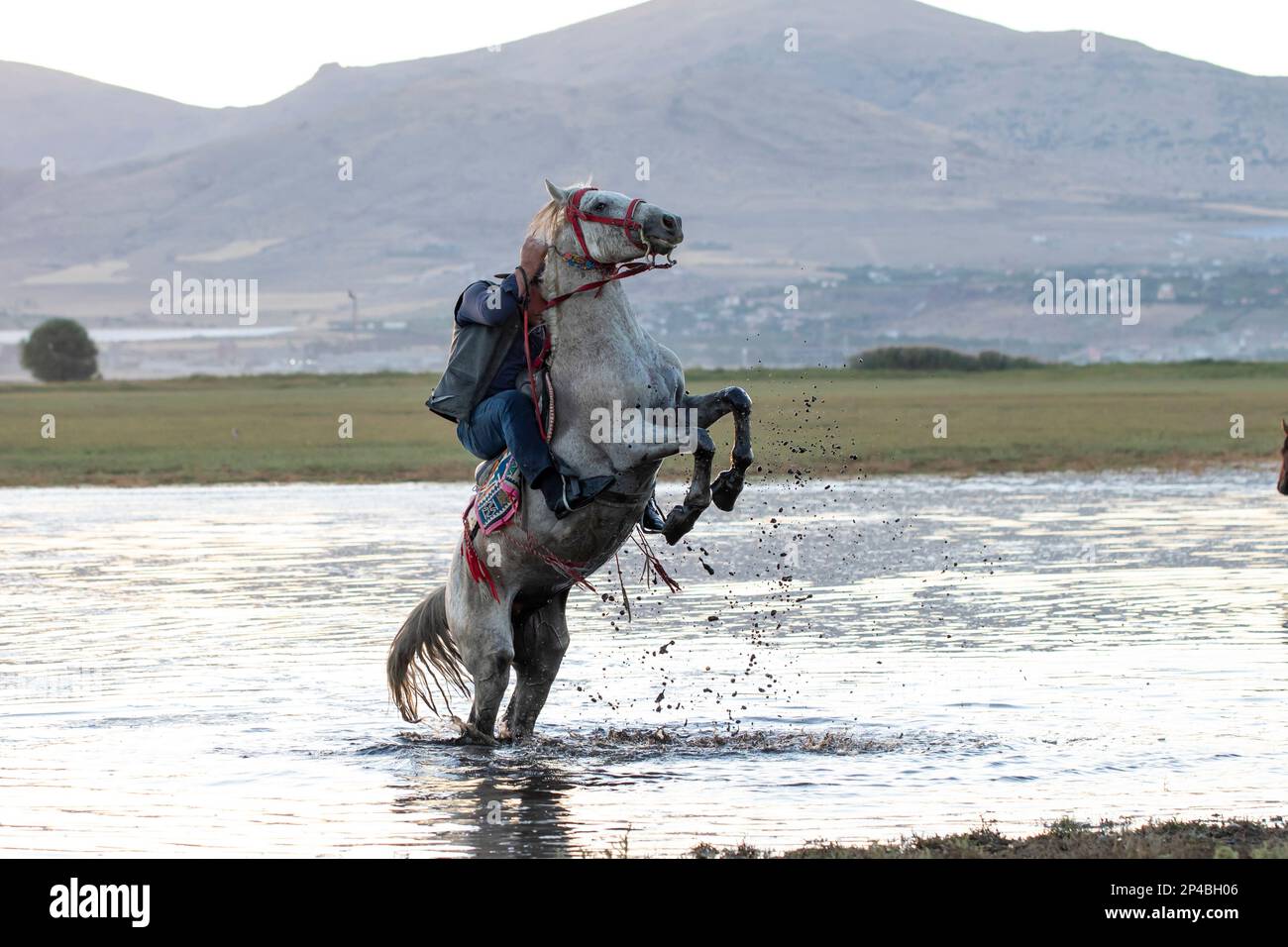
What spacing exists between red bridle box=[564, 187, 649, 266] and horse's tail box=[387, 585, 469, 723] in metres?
2.48

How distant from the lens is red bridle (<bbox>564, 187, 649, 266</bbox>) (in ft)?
29.4

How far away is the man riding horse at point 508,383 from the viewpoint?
9.30 m

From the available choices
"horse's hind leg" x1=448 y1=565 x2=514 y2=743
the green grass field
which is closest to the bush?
the green grass field

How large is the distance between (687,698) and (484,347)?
3.31m

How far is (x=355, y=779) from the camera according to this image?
380 inches

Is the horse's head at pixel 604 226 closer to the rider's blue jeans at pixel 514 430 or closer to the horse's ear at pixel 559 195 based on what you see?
the horse's ear at pixel 559 195

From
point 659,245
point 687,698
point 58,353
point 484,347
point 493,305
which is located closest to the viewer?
point 659,245

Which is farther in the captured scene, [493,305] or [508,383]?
[508,383]

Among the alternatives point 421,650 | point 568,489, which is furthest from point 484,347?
point 421,650

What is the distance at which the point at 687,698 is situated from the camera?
39.6ft

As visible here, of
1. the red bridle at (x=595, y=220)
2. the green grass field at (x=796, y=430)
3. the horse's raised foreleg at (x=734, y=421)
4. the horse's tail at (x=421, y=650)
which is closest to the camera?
the red bridle at (x=595, y=220)

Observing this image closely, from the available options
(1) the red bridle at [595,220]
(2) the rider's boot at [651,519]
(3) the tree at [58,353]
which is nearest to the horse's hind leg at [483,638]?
(2) the rider's boot at [651,519]

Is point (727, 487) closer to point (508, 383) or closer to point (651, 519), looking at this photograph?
point (651, 519)

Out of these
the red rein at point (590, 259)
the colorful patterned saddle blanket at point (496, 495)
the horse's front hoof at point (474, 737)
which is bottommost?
the horse's front hoof at point (474, 737)
